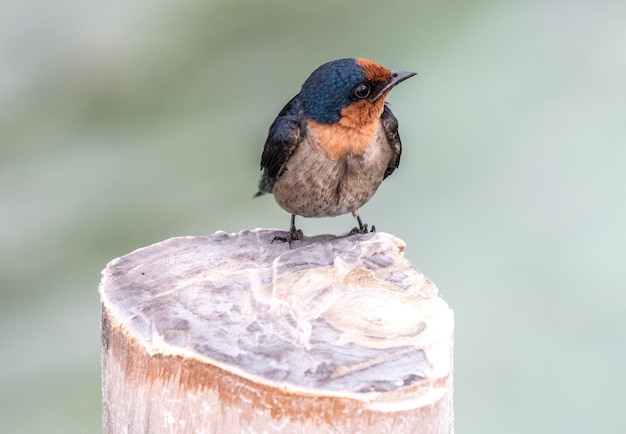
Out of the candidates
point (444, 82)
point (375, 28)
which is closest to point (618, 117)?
point (444, 82)

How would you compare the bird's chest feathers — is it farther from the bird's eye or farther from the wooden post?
the wooden post

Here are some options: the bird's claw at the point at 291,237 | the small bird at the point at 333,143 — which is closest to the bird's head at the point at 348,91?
the small bird at the point at 333,143

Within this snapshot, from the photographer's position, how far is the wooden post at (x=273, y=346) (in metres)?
1.67

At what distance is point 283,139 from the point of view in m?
2.83

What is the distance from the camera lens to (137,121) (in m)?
4.70

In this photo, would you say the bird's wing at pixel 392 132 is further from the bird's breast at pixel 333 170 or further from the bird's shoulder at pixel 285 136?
the bird's shoulder at pixel 285 136

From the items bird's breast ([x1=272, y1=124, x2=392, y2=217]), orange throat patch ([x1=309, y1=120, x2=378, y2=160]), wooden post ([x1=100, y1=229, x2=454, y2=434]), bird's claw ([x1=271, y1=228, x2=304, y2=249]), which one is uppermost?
orange throat patch ([x1=309, y1=120, x2=378, y2=160])

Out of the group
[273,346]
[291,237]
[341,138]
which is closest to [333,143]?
[341,138]

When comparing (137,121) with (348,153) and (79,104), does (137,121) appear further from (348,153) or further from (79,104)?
(348,153)

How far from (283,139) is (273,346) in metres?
1.12

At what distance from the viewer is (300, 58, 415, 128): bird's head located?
2.61 m

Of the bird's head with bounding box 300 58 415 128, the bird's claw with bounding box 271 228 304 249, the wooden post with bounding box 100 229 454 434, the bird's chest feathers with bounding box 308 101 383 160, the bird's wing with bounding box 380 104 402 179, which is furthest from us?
the bird's wing with bounding box 380 104 402 179

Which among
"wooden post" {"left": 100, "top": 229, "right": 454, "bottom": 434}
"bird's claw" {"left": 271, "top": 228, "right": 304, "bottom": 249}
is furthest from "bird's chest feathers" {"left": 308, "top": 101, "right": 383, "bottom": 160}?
"wooden post" {"left": 100, "top": 229, "right": 454, "bottom": 434}

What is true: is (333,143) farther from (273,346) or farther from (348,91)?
(273,346)
